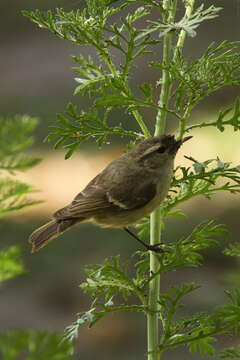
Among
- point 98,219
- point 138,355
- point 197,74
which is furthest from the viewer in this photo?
point 138,355

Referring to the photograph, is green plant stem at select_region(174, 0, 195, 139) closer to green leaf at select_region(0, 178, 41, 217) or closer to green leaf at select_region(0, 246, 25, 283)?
green leaf at select_region(0, 178, 41, 217)

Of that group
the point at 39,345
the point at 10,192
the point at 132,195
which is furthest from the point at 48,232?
the point at 39,345

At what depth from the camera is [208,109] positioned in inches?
371

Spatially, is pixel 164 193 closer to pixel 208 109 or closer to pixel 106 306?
pixel 106 306

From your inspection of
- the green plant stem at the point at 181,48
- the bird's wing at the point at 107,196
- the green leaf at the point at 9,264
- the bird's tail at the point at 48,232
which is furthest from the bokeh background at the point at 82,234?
the green leaf at the point at 9,264

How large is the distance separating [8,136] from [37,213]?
6636 millimetres

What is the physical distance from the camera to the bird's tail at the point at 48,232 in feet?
8.82

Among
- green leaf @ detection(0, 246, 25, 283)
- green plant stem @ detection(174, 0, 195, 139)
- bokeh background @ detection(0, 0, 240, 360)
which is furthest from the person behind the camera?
bokeh background @ detection(0, 0, 240, 360)

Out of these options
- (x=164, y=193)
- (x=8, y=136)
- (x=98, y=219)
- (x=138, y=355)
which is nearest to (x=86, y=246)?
(x=138, y=355)

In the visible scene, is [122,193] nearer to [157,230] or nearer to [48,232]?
[48,232]

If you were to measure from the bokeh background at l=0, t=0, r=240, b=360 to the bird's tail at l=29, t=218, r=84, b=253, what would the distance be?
10.9 feet

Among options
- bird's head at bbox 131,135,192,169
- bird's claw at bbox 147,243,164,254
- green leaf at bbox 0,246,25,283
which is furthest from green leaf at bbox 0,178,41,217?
bird's head at bbox 131,135,192,169

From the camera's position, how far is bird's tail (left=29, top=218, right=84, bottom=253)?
8.82 feet

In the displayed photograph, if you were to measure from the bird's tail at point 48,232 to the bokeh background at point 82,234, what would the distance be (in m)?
3.31
